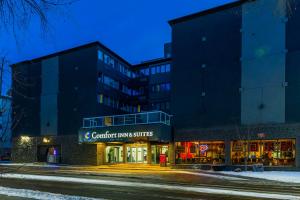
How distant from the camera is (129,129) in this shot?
1547 inches

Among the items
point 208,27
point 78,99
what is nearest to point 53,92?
point 78,99

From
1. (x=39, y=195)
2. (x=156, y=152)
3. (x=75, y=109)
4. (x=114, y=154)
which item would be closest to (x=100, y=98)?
(x=75, y=109)

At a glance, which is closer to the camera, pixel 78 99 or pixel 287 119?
pixel 287 119

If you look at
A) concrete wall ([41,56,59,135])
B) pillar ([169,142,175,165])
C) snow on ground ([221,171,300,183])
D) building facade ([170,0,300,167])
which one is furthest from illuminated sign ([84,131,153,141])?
snow on ground ([221,171,300,183])

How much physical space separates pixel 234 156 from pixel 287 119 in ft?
20.9

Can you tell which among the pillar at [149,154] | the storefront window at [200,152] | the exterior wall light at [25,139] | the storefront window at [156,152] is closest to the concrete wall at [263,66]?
the storefront window at [200,152]

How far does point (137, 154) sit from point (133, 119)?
5667 mm

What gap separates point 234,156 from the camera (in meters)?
35.1

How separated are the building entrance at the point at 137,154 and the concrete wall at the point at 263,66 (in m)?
13.5

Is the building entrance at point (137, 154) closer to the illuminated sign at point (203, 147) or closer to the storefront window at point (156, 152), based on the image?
the storefront window at point (156, 152)

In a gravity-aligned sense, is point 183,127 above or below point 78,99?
below

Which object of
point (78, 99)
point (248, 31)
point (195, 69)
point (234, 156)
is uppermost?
point (248, 31)

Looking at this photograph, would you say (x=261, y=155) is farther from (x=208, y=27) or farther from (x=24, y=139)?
(x=24, y=139)

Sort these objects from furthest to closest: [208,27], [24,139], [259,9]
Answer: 1. [24,139]
2. [208,27]
3. [259,9]
